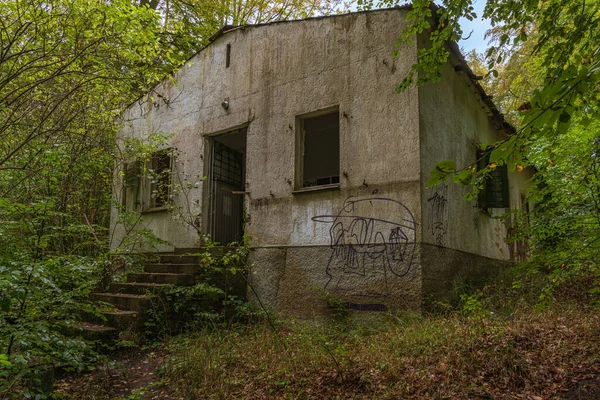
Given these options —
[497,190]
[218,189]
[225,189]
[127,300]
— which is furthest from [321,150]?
[127,300]

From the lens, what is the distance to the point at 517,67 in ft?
41.1

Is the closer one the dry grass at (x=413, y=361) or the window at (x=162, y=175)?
the dry grass at (x=413, y=361)

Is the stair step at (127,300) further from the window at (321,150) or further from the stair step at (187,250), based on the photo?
the window at (321,150)

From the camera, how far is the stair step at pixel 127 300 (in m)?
6.41

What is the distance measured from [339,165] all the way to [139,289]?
407cm

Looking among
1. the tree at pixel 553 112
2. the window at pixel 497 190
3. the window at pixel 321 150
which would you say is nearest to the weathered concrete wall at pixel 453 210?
the window at pixel 497 190

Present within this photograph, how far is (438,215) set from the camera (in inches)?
263

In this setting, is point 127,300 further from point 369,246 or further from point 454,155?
point 454,155

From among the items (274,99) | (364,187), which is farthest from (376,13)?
(364,187)

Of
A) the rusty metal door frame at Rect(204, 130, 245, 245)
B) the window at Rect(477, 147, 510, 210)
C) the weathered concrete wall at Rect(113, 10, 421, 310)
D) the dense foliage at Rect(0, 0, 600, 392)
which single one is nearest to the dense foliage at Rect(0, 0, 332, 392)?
the dense foliage at Rect(0, 0, 600, 392)

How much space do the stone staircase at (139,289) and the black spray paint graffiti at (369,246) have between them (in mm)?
2258

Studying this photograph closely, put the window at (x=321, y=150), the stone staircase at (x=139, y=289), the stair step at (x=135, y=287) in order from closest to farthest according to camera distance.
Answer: the stone staircase at (x=139, y=289) → the stair step at (x=135, y=287) → the window at (x=321, y=150)

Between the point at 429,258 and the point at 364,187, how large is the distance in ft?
4.87

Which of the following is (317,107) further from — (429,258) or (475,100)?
(475,100)
